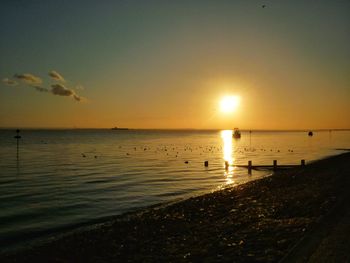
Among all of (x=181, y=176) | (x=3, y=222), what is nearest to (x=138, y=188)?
(x=181, y=176)

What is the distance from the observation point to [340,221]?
39.6 feet

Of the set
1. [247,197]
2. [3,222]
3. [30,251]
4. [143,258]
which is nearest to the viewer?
[143,258]

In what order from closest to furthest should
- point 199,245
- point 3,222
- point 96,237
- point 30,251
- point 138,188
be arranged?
1. point 199,245
2. point 30,251
3. point 96,237
4. point 3,222
5. point 138,188

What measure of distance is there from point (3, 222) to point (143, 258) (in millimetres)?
11217

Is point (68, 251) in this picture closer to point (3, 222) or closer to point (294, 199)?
point (3, 222)

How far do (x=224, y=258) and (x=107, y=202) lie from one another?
49.7 ft

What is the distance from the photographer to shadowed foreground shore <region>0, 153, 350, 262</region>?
10.4 meters

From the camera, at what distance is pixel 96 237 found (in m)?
15.0

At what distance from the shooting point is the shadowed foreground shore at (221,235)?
10.4 meters

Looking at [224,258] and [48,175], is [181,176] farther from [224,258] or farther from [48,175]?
[224,258]

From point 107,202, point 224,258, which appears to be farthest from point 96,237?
point 107,202

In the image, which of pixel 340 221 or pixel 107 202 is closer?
pixel 340 221

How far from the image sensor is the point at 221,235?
13.7m

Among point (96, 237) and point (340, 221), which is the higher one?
point (340, 221)
